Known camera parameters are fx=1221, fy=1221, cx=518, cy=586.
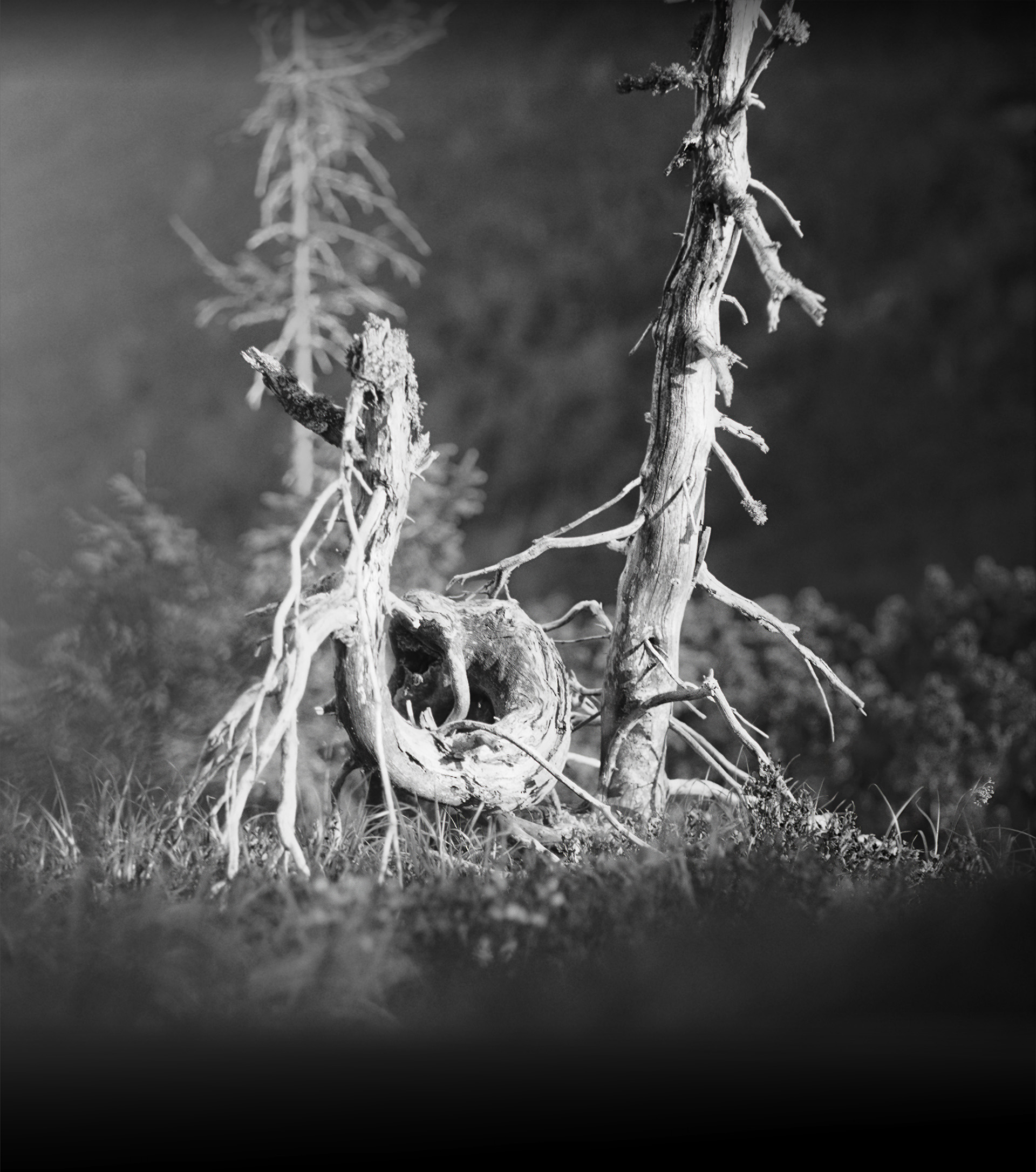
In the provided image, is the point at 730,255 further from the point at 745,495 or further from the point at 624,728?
the point at 624,728

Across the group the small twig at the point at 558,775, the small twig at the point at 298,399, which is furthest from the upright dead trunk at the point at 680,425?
the small twig at the point at 298,399

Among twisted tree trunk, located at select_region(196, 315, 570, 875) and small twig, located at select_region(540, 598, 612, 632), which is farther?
small twig, located at select_region(540, 598, 612, 632)

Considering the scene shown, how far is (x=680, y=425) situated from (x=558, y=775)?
2.88 ft

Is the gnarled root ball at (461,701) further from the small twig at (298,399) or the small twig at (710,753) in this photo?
the small twig at (298,399)

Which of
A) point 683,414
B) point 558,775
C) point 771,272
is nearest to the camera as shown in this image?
A: point 771,272

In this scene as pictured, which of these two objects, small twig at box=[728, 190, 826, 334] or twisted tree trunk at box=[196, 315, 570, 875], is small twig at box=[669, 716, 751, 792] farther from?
small twig at box=[728, 190, 826, 334]

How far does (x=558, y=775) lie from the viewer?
2502 millimetres

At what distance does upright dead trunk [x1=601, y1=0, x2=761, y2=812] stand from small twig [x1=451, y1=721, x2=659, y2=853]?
1.02 feet

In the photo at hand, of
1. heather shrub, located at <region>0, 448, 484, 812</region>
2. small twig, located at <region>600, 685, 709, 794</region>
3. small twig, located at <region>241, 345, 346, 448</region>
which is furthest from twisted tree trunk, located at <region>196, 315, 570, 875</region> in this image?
heather shrub, located at <region>0, 448, 484, 812</region>

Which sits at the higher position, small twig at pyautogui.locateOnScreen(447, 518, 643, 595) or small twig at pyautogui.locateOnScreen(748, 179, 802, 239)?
small twig at pyautogui.locateOnScreen(748, 179, 802, 239)

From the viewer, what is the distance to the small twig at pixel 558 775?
2.43m

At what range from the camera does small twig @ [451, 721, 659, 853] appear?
2.43m

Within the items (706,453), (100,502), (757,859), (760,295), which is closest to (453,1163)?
(757,859)

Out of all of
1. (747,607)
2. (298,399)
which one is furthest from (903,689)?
(298,399)
